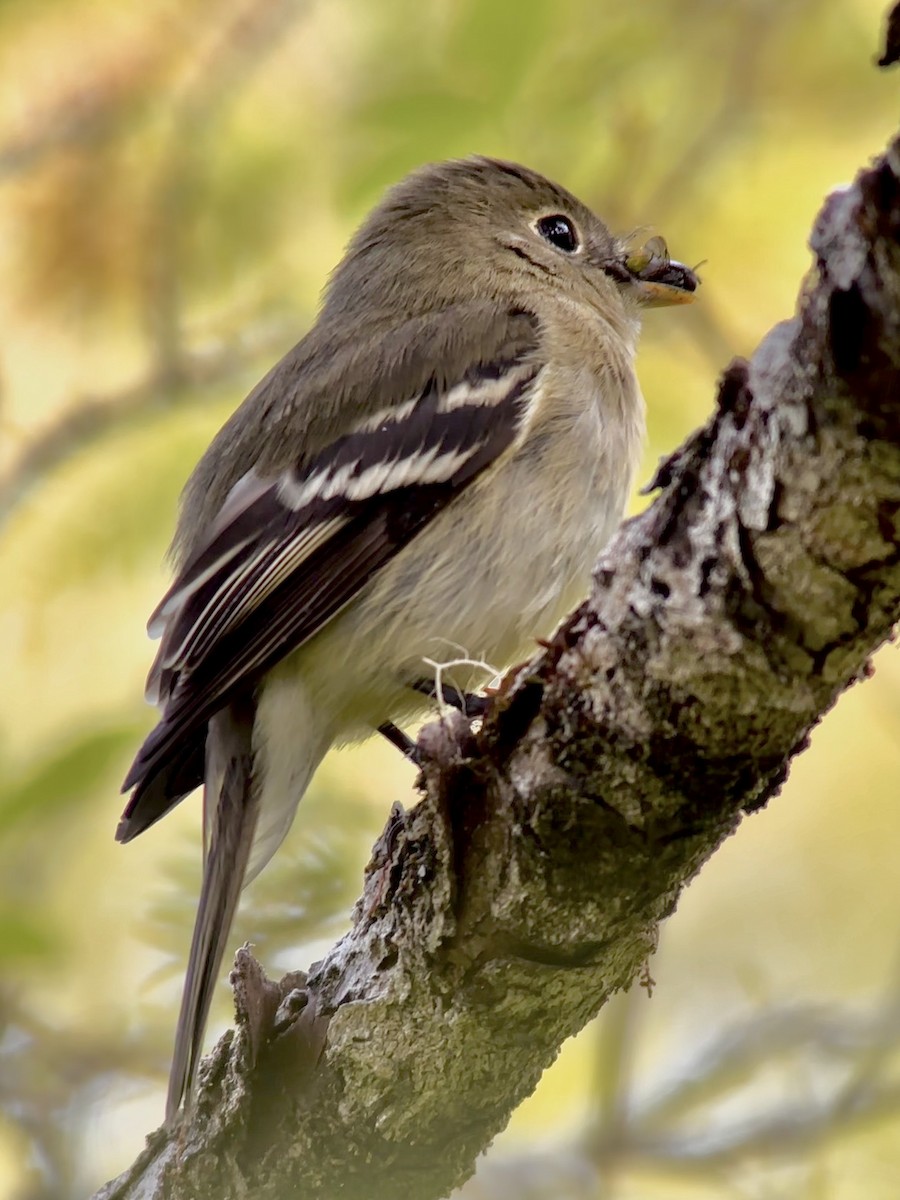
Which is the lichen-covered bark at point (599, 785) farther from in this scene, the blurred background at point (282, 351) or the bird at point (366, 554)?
the blurred background at point (282, 351)

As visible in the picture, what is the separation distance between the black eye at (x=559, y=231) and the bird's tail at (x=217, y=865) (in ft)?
6.13

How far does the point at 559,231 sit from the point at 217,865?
A: 7.47 ft

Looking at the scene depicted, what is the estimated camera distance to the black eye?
14.2ft

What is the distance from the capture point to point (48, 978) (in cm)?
330

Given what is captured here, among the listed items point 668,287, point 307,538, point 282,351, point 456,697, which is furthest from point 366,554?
point 282,351

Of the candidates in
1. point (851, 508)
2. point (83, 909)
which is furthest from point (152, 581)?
point (851, 508)

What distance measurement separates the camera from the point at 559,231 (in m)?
4.35

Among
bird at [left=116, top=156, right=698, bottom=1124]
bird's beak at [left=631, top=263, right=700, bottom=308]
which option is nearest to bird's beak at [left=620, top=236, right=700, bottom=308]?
bird's beak at [left=631, top=263, right=700, bottom=308]

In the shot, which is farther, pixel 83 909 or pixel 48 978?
pixel 83 909

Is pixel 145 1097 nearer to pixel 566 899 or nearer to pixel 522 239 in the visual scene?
pixel 566 899

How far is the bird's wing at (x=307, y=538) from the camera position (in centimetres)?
303

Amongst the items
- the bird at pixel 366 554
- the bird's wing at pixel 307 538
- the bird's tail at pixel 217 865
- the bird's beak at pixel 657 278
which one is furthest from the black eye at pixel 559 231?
the bird's tail at pixel 217 865

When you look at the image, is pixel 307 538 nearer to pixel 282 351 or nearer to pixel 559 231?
pixel 559 231

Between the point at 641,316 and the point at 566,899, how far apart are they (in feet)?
8.20
